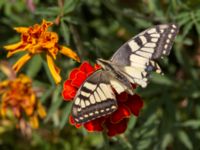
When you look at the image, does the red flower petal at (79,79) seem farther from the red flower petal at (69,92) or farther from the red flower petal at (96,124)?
the red flower petal at (96,124)

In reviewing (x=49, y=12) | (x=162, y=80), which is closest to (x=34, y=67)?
(x=49, y=12)

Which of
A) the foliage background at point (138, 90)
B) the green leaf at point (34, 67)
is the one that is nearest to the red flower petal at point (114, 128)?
the foliage background at point (138, 90)

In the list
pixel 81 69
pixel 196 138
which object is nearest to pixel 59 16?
pixel 81 69

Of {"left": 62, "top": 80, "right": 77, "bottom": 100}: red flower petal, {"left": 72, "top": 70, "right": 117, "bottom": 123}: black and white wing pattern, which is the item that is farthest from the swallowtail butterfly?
{"left": 62, "top": 80, "right": 77, "bottom": 100}: red flower petal

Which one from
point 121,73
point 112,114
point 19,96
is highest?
Result: point 19,96

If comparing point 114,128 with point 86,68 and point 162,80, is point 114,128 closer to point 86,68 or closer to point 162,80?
point 86,68

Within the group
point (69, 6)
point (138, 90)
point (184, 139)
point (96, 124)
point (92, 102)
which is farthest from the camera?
point (138, 90)

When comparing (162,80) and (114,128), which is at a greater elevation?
(162,80)
